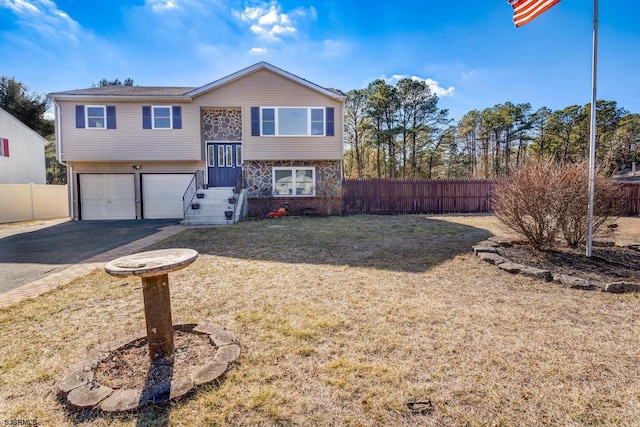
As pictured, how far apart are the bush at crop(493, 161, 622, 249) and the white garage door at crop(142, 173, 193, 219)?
14.0 meters

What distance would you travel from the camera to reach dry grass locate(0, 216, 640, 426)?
1979 mm

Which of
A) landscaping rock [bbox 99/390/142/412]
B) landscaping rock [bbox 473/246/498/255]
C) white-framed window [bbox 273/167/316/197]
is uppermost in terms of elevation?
white-framed window [bbox 273/167/316/197]

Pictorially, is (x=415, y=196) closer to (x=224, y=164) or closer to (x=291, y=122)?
(x=291, y=122)

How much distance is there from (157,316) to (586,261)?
22.5 ft

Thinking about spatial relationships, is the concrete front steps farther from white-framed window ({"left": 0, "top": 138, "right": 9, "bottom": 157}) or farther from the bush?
white-framed window ({"left": 0, "top": 138, "right": 9, "bottom": 157})

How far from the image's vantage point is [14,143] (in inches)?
742

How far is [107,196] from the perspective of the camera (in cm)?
1502

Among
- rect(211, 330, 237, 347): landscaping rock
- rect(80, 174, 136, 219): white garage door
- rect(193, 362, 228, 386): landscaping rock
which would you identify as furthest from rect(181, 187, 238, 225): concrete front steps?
rect(193, 362, 228, 386): landscaping rock

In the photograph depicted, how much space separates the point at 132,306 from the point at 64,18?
1376 centimetres

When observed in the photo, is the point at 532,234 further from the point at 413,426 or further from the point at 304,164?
the point at 304,164

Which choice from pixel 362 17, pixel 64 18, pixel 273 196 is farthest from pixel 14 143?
pixel 362 17

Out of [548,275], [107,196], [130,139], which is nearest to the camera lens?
[548,275]

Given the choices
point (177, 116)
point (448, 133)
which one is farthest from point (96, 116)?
point (448, 133)

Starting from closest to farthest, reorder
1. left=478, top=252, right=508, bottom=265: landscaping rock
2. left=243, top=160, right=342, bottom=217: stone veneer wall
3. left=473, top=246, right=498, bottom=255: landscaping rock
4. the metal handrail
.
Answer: left=478, top=252, right=508, bottom=265: landscaping rock < left=473, top=246, right=498, bottom=255: landscaping rock < the metal handrail < left=243, top=160, right=342, bottom=217: stone veneer wall
